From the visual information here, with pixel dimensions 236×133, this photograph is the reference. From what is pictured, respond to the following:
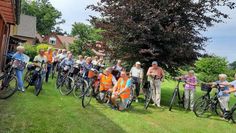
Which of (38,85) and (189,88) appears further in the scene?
(189,88)

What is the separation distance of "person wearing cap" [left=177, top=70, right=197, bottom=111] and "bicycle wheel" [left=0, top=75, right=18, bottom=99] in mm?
6421

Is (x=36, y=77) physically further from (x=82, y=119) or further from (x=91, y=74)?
(x=82, y=119)

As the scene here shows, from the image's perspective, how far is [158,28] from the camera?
1312cm

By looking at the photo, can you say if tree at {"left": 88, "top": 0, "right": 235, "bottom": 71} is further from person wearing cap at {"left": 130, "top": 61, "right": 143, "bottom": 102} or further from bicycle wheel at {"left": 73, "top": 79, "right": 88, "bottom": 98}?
bicycle wheel at {"left": 73, "top": 79, "right": 88, "bottom": 98}

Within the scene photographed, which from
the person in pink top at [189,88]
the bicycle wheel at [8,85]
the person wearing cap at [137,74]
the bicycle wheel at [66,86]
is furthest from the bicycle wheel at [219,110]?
the bicycle wheel at [8,85]

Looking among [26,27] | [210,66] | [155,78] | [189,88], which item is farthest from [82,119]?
[26,27]

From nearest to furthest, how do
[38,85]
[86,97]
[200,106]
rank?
[86,97], [38,85], [200,106]

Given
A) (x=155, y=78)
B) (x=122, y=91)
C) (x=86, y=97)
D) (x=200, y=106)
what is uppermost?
(x=155, y=78)

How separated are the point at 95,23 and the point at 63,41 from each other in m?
55.0

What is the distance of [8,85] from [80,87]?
251cm

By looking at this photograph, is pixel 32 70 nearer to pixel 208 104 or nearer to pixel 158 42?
pixel 158 42

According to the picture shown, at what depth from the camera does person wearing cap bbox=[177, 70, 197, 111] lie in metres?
12.7

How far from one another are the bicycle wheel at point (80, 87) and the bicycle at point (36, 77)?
4.08 feet

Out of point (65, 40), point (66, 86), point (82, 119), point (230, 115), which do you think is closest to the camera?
point (82, 119)
